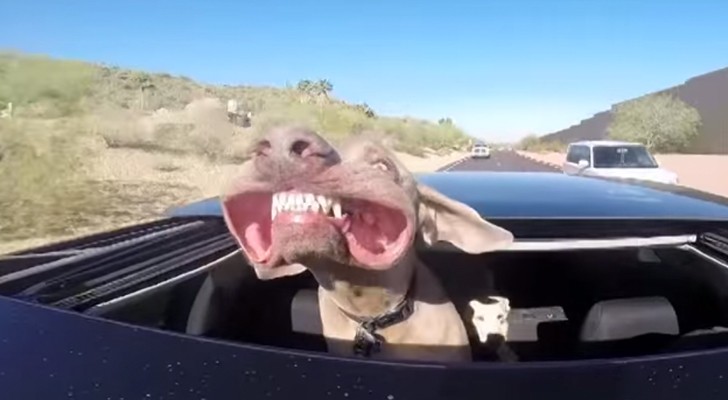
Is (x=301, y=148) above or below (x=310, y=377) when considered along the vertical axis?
above

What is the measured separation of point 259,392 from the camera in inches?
62.7

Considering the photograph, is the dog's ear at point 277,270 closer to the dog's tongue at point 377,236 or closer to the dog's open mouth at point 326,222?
the dog's open mouth at point 326,222

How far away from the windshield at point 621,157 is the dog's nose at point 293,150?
17.0m

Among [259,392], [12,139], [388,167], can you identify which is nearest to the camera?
[259,392]

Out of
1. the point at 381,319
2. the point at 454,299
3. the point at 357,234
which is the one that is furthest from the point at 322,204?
the point at 454,299

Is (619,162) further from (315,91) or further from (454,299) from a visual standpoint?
(454,299)

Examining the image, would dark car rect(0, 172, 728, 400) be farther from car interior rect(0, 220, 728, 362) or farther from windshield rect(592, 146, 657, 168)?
windshield rect(592, 146, 657, 168)

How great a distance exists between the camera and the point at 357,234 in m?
2.16

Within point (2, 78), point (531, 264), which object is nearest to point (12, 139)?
point (2, 78)

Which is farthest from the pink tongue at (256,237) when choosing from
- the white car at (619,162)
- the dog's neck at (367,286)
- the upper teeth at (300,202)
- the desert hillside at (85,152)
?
the white car at (619,162)

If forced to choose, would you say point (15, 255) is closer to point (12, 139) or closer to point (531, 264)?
point (531, 264)

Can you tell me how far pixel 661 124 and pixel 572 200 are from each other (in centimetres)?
6666

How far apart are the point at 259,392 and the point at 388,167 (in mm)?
726

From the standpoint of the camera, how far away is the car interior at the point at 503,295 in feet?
8.14
